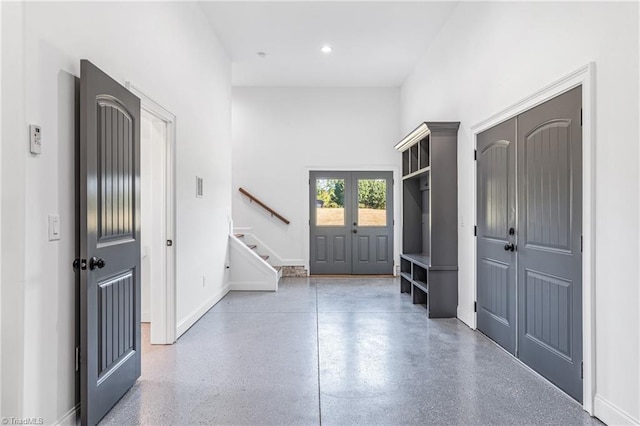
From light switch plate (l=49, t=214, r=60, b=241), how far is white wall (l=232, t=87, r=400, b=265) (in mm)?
5294

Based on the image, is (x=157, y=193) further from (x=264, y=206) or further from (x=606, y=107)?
(x=264, y=206)

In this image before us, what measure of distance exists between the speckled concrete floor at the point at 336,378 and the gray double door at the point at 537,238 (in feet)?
0.82

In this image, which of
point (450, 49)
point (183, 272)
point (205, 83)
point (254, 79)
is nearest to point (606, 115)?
point (450, 49)

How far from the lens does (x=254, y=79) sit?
679cm

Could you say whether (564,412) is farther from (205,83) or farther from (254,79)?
(254,79)

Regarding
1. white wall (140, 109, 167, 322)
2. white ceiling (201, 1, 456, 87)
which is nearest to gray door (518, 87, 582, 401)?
white ceiling (201, 1, 456, 87)

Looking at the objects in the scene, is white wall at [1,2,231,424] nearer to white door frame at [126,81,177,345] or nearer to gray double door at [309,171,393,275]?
white door frame at [126,81,177,345]

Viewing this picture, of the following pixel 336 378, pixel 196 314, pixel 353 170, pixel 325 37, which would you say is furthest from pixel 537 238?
pixel 353 170

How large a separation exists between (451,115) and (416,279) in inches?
84.3

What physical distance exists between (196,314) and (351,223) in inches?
151

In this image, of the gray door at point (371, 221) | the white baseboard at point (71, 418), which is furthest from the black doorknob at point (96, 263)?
the gray door at point (371, 221)

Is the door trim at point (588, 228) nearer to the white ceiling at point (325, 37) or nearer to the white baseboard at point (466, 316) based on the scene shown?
the white baseboard at point (466, 316)

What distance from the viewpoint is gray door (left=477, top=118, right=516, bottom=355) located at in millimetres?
3137

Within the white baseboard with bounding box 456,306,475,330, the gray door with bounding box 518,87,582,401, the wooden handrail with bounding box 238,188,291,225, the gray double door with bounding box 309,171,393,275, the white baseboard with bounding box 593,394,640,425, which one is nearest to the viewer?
the white baseboard with bounding box 593,394,640,425
